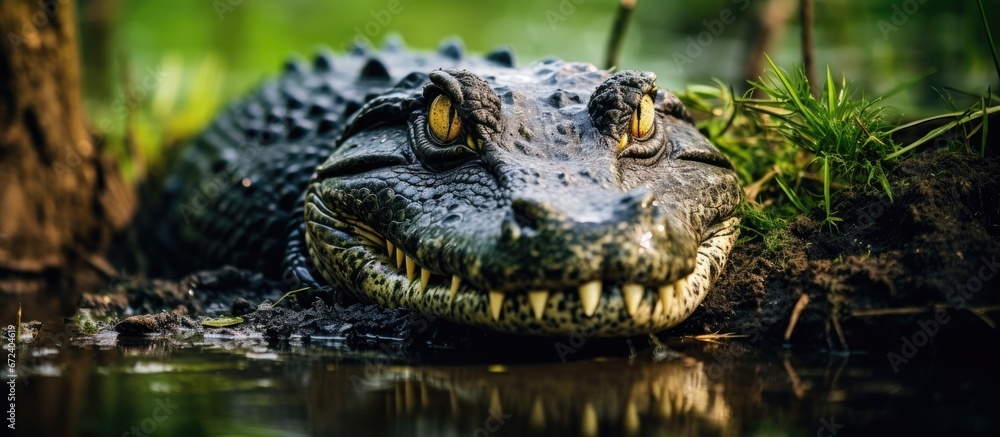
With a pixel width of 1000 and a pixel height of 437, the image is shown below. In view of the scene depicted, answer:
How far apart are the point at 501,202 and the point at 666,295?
2.38ft

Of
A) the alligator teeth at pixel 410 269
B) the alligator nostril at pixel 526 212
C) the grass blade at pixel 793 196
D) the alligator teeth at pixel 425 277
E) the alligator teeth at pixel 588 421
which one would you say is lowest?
the alligator teeth at pixel 588 421

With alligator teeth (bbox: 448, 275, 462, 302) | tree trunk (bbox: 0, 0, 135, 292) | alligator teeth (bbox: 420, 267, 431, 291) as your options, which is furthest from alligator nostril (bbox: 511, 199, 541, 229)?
tree trunk (bbox: 0, 0, 135, 292)

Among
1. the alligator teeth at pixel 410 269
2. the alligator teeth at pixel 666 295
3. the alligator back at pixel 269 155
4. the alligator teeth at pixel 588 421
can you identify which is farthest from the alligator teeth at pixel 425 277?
the alligator back at pixel 269 155

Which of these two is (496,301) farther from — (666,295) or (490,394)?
(666,295)

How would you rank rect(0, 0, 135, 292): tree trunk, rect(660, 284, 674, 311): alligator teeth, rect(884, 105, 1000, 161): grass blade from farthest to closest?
rect(0, 0, 135, 292): tree trunk
rect(884, 105, 1000, 161): grass blade
rect(660, 284, 674, 311): alligator teeth

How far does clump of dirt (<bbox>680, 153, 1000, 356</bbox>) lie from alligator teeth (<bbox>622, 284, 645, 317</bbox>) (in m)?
0.91

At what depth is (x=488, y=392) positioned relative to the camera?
9.37 feet

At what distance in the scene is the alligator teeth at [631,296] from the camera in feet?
10.3

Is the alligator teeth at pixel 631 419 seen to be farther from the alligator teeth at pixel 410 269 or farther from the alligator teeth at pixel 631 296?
the alligator teeth at pixel 410 269

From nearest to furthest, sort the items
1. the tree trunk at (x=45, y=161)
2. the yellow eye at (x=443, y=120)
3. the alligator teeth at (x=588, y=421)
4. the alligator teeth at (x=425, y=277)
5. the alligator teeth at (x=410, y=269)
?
the alligator teeth at (x=588, y=421) < the alligator teeth at (x=425, y=277) < the alligator teeth at (x=410, y=269) < the yellow eye at (x=443, y=120) < the tree trunk at (x=45, y=161)

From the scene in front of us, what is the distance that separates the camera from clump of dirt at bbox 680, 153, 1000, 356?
3465 mm

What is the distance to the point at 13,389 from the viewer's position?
2.86m

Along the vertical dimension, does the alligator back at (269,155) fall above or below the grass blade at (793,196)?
above

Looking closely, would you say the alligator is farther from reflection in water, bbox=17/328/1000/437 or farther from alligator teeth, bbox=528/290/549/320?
reflection in water, bbox=17/328/1000/437
